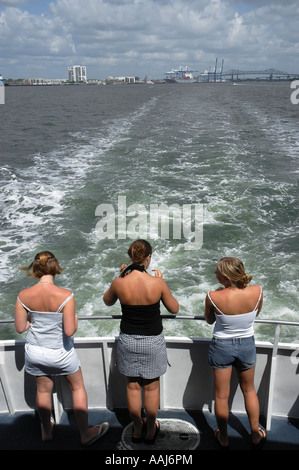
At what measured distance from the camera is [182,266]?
860 cm

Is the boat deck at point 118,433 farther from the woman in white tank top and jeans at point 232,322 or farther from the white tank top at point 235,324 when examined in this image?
the white tank top at point 235,324

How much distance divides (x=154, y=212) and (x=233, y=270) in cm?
914

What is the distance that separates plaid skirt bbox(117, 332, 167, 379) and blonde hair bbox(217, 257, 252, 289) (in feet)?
2.09

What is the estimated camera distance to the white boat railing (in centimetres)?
315

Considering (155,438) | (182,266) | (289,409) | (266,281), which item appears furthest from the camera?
(182,266)

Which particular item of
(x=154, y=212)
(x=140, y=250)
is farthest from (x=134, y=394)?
(x=154, y=212)

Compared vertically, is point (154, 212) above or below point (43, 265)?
below

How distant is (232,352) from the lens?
2705 mm

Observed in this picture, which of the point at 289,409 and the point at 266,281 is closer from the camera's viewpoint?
the point at 289,409

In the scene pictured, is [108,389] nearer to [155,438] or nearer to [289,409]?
[155,438]

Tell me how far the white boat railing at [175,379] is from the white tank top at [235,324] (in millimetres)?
483

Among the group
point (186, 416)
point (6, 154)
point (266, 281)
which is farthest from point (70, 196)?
point (186, 416)

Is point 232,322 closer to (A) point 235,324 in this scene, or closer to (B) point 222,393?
(A) point 235,324

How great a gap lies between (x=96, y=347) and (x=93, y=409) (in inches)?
27.0
